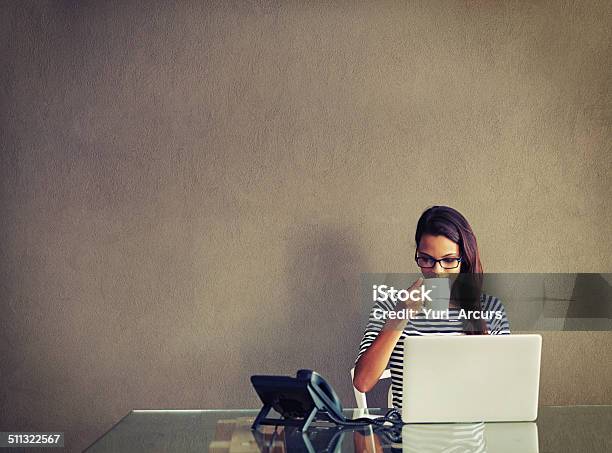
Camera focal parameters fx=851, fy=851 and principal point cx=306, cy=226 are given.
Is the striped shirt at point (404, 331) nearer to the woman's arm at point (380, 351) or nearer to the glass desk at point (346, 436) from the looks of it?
the woman's arm at point (380, 351)

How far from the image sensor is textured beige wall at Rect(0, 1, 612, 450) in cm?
429

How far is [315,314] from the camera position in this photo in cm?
434

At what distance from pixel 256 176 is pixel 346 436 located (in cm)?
207

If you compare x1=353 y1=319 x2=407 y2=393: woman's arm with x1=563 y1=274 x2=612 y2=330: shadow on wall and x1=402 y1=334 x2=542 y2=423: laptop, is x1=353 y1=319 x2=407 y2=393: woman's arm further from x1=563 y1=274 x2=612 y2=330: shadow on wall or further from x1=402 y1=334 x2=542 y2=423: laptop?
x1=563 y1=274 x2=612 y2=330: shadow on wall

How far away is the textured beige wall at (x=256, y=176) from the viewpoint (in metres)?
4.29

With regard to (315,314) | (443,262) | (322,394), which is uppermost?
(443,262)

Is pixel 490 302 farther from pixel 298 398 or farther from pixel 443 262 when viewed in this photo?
pixel 298 398

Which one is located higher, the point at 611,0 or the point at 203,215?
the point at 611,0

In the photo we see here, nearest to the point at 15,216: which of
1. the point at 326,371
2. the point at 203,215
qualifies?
the point at 203,215

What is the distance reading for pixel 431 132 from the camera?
440 cm

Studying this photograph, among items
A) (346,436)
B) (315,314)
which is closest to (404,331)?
(315,314)

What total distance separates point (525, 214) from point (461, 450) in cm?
238

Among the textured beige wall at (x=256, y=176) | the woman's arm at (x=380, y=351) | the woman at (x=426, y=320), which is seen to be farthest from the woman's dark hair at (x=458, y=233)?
the textured beige wall at (x=256, y=176)

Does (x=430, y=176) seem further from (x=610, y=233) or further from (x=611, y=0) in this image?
(x=611, y=0)
